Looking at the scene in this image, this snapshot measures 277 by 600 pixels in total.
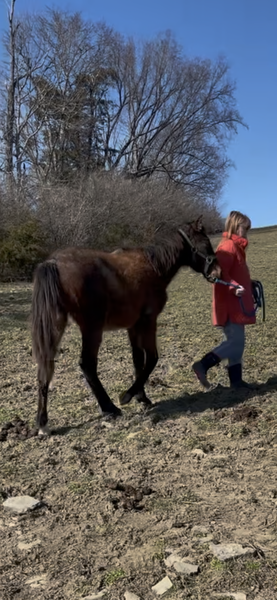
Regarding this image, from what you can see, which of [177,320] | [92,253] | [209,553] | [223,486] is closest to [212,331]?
[177,320]

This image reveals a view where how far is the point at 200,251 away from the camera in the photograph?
228 inches

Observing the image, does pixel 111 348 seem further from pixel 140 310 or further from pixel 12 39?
pixel 12 39

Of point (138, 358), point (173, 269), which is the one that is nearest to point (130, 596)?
point (138, 358)

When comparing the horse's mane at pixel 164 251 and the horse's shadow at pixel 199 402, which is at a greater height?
the horse's mane at pixel 164 251

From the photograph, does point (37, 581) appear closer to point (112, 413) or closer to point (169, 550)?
point (169, 550)

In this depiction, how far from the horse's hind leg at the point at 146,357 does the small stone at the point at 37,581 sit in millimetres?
2791

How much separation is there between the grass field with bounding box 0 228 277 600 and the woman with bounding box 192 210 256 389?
0.32 meters

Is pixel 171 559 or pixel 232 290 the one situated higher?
pixel 232 290

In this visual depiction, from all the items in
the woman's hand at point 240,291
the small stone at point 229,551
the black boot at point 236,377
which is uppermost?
the woman's hand at point 240,291

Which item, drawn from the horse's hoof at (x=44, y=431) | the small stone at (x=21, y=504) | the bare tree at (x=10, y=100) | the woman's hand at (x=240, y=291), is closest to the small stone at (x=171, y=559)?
the small stone at (x=21, y=504)

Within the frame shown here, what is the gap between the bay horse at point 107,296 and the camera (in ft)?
16.8

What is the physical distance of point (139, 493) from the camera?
3.83m

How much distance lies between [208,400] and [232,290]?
109cm

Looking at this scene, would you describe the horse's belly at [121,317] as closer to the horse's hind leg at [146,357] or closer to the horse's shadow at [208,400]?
the horse's hind leg at [146,357]
